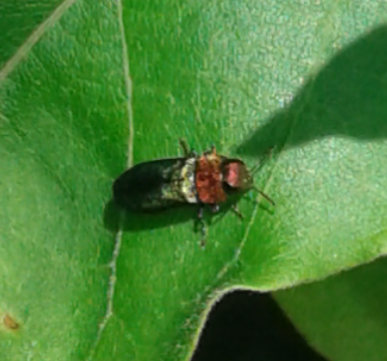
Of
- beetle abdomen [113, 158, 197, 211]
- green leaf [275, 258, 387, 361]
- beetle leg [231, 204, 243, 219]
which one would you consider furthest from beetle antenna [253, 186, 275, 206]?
green leaf [275, 258, 387, 361]

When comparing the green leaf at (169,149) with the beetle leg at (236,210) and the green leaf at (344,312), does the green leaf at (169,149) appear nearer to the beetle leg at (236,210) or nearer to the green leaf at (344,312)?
the beetle leg at (236,210)

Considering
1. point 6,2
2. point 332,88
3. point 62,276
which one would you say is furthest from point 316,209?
point 6,2

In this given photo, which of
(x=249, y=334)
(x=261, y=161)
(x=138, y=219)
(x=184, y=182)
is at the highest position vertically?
(x=261, y=161)

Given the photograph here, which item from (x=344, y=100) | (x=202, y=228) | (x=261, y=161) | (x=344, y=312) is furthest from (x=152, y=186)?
(x=344, y=312)

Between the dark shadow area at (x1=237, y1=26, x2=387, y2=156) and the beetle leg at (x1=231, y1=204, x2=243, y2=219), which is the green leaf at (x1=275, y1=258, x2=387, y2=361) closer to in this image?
the beetle leg at (x1=231, y1=204, x2=243, y2=219)

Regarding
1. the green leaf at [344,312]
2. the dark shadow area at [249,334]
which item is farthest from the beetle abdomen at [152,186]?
the dark shadow area at [249,334]

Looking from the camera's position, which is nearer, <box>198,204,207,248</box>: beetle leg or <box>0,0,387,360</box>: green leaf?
<box>0,0,387,360</box>: green leaf

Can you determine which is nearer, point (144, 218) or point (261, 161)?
point (261, 161)

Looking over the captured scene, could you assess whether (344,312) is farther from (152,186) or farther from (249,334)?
(152,186)

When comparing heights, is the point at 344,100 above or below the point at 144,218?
above
